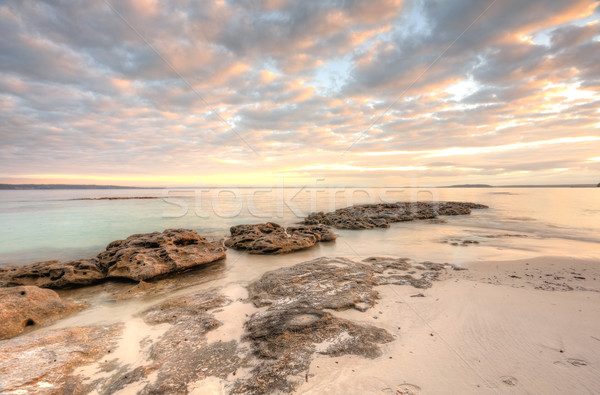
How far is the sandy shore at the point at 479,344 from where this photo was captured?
2846 mm

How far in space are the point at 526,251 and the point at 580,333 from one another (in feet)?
25.7

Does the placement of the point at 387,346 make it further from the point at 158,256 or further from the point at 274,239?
the point at 274,239

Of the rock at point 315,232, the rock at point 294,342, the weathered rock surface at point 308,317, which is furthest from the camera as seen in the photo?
the rock at point 315,232

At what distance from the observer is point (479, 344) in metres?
3.60

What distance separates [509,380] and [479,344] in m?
0.76

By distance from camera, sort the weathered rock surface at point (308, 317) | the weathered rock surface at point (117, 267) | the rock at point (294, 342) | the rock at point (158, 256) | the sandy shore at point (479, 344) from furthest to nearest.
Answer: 1. the rock at point (158, 256)
2. the weathered rock surface at point (117, 267)
3. the weathered rock surface at point (308, 317)
4. the rock at point (294, 342)
5. the sandy shore at point (479, 344)

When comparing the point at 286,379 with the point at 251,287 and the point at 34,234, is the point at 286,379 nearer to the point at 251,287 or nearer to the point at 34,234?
the point at 251,287

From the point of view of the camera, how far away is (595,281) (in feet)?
20.5

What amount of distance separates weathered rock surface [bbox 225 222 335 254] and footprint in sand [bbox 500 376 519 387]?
8802 mm

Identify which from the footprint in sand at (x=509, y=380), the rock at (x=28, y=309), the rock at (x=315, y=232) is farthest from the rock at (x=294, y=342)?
the rock at (x=315, y=232)

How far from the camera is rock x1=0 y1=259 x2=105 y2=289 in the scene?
745 centimetres

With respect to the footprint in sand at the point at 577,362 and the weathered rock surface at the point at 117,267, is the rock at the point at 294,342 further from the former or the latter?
the weathered rock surface at the point at 117,267

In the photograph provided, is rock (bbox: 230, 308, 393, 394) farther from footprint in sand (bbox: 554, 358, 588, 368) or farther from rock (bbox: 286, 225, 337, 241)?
rock (bbox: 286, 225, 337, 241)

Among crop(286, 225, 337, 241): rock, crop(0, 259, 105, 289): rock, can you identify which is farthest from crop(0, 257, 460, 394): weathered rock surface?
crop(286, 225, 337, 241): rock
